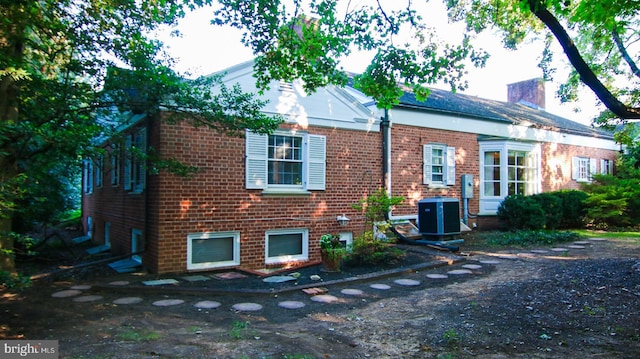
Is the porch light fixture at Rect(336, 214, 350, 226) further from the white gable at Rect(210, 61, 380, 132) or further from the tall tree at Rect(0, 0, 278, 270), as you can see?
the tall tree at Rect(0, 0, 278, 270)

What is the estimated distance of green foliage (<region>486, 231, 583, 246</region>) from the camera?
12070 mm

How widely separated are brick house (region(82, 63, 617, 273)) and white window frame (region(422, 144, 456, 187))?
0.03 meters

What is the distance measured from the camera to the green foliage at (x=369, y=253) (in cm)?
934

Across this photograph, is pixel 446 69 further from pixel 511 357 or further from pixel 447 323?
pixel 511 357

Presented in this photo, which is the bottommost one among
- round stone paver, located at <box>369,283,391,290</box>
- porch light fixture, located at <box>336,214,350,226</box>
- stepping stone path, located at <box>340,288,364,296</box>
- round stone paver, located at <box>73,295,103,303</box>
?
round stone paver, located at <box>73,295,103,303</box>

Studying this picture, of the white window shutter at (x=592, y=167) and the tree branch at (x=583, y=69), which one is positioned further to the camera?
the white window shutter at (x=592, y=167)

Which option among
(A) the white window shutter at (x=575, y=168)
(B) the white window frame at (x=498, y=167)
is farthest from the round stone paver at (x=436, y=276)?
(A) the white window shutter at (x=575, y=168)

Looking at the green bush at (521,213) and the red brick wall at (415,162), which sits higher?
the red brick wall at (415,162)

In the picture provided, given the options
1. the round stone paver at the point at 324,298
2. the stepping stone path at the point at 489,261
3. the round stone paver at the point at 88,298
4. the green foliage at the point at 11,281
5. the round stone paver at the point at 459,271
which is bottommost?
the round stone paver at the point at 88,298

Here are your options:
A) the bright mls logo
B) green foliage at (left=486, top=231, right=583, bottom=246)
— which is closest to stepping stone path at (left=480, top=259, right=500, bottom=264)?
green foliage at (left=486, top=231, right=583, bottom=246)

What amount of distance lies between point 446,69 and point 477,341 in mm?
4995

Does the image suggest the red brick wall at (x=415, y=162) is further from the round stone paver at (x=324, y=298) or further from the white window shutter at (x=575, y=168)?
the white window shutter at (x=575, y=168)

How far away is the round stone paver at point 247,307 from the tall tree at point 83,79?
3.26m

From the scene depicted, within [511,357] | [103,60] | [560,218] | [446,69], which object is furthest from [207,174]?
[560,218]
